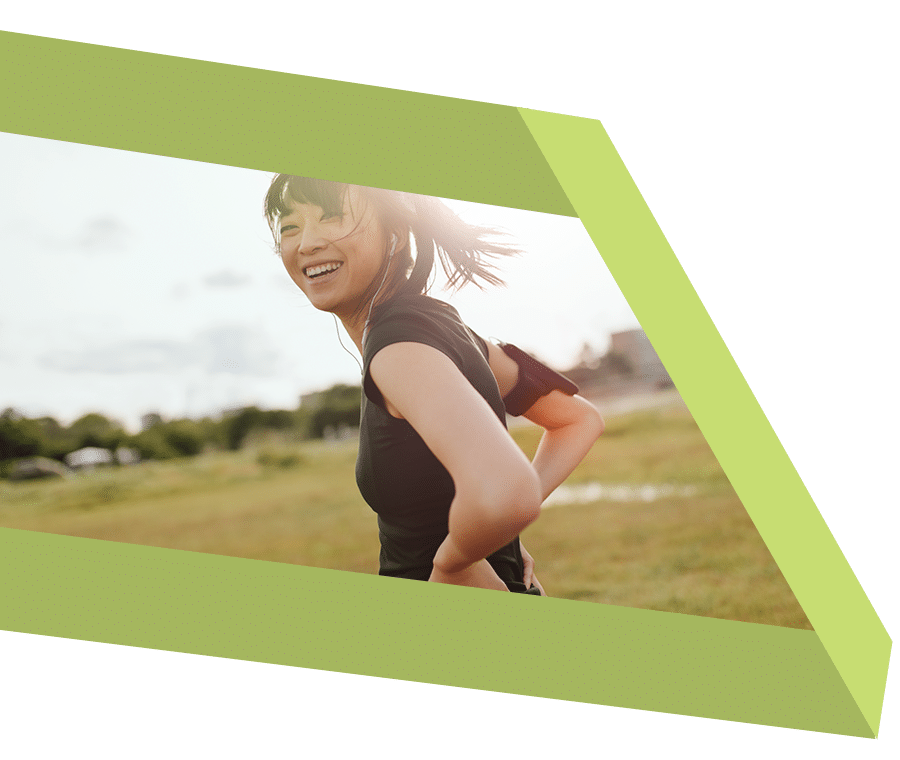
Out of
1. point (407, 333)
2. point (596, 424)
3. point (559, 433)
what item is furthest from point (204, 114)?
point (596, 424)

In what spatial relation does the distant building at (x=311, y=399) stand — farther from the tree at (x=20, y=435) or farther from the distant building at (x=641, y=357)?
the distant building at (x=641, y=357)

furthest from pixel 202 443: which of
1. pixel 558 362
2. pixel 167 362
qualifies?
pixel 558 362

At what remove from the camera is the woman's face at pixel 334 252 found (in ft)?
9.55

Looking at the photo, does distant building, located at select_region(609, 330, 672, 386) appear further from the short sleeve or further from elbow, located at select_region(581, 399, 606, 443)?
the short sleeve

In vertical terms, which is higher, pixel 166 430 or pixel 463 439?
pixel 166 430

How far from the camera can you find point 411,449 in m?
2.67

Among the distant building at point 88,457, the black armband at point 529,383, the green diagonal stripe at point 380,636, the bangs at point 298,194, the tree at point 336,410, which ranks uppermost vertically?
the bangs at point 298,194

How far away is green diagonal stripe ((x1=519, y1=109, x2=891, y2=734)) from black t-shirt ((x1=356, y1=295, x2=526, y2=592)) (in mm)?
846

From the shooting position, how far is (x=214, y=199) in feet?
10.4

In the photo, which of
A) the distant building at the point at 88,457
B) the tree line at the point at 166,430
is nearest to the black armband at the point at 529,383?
the tree line at the point at 166,430

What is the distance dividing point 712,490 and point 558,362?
0.93 metres

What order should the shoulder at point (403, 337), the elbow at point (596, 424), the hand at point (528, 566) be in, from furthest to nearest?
the elbow at point (596, 424)
the hand at point (528, 566)
the shoulder at point (403, 337)

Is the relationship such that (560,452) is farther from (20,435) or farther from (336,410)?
(20,435)

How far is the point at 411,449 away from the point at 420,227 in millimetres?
949
